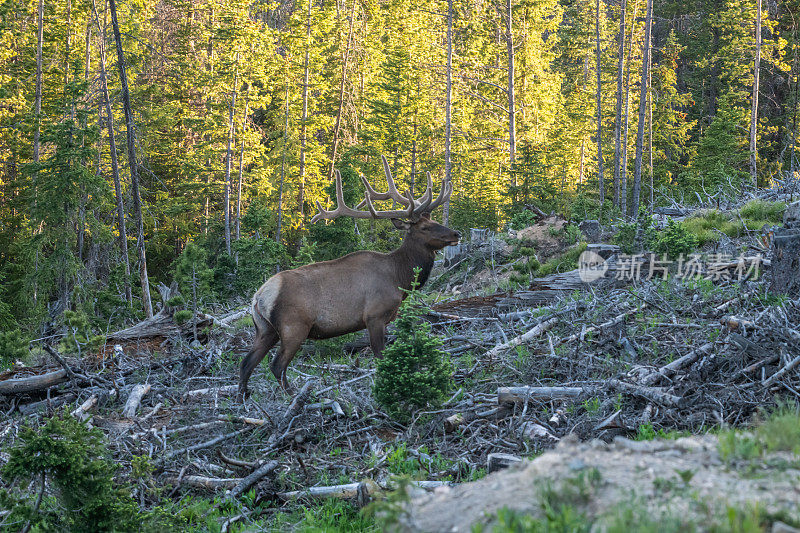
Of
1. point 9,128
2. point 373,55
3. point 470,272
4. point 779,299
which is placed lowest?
point 470,272

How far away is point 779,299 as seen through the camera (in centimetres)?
773

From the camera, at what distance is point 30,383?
9125 millimetres

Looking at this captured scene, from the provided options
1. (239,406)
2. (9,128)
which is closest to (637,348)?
(239,406)

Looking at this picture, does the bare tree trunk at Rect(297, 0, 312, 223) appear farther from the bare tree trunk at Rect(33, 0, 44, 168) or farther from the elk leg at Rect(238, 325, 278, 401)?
the elk leg at Rect(238, 325, 278, 401)

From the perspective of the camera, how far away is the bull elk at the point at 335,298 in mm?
9008

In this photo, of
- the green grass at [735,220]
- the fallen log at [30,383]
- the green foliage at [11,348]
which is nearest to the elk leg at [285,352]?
the fallen log at [30,383]

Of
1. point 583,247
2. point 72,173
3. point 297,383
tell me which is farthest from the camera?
point 72,173

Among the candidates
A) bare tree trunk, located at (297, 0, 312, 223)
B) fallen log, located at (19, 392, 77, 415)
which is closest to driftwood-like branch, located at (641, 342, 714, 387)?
fallen log, located at (19, 392, 77, 415)

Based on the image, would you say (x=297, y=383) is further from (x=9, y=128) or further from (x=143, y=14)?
(x=143, y=14)

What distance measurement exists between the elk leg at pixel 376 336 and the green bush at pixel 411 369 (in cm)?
216

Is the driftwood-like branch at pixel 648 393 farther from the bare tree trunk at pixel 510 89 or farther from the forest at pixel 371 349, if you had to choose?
the bare tree trunk at pixel 510 89

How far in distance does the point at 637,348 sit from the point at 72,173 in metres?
15.7

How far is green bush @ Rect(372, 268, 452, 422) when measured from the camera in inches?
277

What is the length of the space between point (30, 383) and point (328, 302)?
3.75 metres
